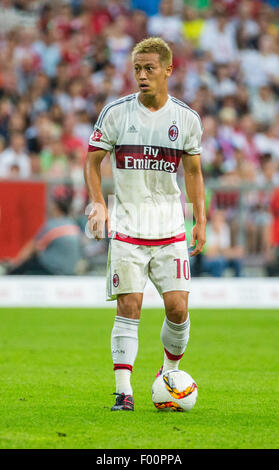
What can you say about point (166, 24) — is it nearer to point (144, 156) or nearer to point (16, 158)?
point (16, 158)

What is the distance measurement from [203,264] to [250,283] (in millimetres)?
877

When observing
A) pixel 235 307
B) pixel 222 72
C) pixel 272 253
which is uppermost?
pixel 222 72

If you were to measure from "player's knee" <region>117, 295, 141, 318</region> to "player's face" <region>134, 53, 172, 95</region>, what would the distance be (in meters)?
1.47

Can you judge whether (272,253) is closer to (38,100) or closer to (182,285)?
(38,100)

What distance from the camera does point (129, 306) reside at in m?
6.75

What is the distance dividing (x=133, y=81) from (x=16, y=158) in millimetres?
4103

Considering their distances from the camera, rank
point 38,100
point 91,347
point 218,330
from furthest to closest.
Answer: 1. point 38,100
2. point 218,330
3. point 91,347

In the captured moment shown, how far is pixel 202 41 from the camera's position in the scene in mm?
22500

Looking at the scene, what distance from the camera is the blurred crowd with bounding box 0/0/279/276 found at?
17.5 metres

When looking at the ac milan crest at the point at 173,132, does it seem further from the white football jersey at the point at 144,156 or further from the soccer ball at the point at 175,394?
the soccer ball at the point at 175,394

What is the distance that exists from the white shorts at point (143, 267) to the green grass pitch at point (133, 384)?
88cm

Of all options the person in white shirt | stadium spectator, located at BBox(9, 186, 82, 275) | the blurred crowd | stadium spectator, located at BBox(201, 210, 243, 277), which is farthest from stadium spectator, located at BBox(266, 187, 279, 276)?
the person in white shirt

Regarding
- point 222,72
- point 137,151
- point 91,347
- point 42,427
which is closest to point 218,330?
point 91,347

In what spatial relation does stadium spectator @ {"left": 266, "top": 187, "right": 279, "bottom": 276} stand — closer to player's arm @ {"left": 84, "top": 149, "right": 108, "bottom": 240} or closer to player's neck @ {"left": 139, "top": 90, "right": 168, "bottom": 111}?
player's neck @ {"left": 139, "top": 90, "right": 168, "bottom": 111}
